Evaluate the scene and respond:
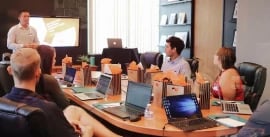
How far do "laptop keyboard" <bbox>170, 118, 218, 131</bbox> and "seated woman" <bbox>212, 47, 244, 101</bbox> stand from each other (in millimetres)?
850

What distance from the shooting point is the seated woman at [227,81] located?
10.2ft

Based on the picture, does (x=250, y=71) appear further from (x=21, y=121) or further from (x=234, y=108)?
(x=21, y=121)

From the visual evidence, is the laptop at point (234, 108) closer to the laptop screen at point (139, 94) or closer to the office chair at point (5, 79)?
the laptop screen at point (139, 94)

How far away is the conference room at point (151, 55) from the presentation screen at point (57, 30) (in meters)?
0.02

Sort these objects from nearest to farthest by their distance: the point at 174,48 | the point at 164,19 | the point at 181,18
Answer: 1. the point at 174,48
2. the point at 181,18
3. the point at 164,19

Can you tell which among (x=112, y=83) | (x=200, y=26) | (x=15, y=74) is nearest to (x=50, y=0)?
(x=200, y=26)

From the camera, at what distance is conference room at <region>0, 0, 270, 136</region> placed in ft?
8.11

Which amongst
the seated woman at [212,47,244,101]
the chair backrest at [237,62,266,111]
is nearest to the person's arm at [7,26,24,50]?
the seated woman at [212,47,244,101]

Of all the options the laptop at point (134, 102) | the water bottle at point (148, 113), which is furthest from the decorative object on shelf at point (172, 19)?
the water bottle at point (148, 113)

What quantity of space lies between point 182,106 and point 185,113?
0.17 feet

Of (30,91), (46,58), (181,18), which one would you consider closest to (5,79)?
(46,58)

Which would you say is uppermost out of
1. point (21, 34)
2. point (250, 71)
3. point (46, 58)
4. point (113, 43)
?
point (21, 34)

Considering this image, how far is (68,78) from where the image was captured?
3992 mm

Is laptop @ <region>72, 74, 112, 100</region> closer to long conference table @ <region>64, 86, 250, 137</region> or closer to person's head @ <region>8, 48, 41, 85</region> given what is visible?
long conference table @ <region>64, 86, 250, 137</region>
